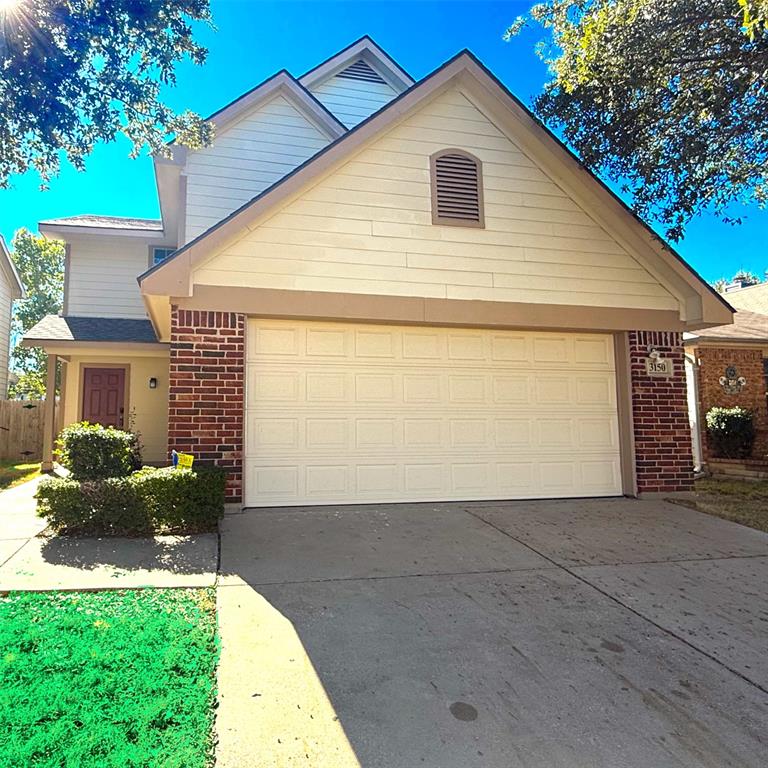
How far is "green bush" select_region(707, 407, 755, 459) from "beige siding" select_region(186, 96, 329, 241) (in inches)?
416

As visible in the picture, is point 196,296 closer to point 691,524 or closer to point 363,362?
point 363,362

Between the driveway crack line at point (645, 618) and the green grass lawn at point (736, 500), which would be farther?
the green grass lawn at point (736, 500)

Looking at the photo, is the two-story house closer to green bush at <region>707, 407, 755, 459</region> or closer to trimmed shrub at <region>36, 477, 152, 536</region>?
trimmed shrub at <region>36, 477, 152, 536</region>

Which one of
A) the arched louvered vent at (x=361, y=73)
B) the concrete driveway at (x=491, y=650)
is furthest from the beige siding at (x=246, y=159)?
the concrete driveway at (x=491, y=650)

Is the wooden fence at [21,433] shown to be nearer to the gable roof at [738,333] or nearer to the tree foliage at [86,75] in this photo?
the tree foliage at [86,75]

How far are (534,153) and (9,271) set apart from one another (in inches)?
740

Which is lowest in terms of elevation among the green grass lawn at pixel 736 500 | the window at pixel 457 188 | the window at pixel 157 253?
the green grass lawn at pixel 736 500

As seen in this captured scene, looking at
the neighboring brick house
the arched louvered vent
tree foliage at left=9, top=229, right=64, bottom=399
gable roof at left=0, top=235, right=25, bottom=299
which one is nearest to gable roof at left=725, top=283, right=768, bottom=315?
the neighboring brick house

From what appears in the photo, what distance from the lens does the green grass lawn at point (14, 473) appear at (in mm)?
10086

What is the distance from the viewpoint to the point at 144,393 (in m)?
12.4

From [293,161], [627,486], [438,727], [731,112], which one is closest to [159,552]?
[438,727]

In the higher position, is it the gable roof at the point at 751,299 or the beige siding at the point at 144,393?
the gable roof at the point at 751,299

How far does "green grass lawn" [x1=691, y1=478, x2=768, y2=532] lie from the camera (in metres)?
7.00

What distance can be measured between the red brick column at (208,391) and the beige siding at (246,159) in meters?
3.91
